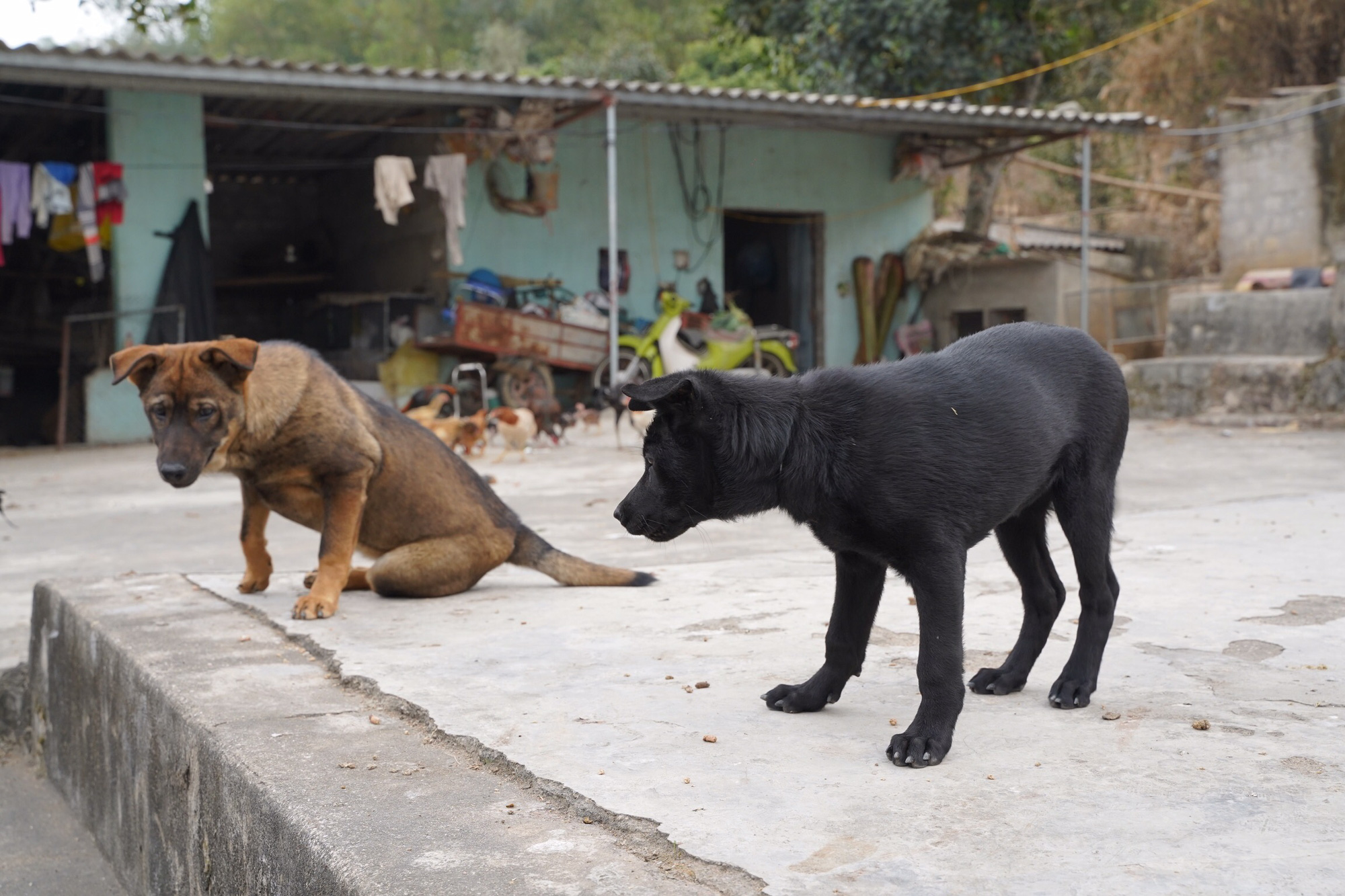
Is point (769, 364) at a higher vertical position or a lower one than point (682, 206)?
lower

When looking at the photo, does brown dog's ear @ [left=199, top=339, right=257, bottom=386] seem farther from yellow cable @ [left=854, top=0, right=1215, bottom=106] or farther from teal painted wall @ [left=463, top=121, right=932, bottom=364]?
yellow cable @ [left=854, top=0, right=1215, bottom=106]

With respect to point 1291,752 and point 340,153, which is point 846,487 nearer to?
point 1291,752

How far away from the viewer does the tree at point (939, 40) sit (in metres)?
17.3

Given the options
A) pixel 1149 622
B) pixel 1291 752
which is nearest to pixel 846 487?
pixel 1291 752

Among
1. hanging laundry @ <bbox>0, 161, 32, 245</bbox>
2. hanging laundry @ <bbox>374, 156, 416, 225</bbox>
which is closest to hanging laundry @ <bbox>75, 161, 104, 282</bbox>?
hanging laundry @ <bbox>0, 161, 32, 245</bbox>

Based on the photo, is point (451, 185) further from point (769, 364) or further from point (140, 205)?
point (769, 364)

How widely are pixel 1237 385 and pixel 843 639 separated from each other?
11.1 m

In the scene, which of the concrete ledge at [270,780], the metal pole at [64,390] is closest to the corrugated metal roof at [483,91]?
the metal pole at [64,390]

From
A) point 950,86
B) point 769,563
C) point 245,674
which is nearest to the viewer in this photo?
point 245,674

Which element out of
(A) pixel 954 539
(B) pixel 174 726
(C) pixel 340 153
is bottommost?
(B) pixel 174 726

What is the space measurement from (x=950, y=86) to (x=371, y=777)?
17139 millimetres

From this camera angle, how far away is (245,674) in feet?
10.9

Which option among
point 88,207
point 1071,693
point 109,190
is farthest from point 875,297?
point 1071,693

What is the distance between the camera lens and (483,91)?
12.4 m
